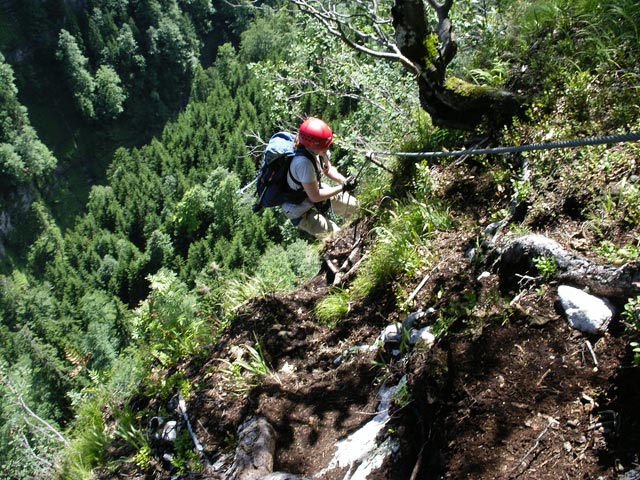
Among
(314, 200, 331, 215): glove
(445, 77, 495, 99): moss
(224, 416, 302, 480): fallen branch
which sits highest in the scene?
(445, 77, 495, 99): moss

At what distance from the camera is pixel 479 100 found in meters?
4.05

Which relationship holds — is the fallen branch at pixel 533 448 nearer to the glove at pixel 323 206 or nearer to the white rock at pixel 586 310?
the white rock at pixel 586 310

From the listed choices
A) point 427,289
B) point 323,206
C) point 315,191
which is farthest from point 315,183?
point 427,289

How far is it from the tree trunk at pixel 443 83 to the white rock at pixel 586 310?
1.95 metres

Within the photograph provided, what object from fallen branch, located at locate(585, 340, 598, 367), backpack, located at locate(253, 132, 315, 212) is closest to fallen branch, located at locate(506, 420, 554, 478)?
fallen branch, located at locate(585, 340, 598, 367)

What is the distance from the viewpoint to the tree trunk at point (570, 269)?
234cm

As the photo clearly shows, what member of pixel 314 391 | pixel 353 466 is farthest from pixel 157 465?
pixel 353 466

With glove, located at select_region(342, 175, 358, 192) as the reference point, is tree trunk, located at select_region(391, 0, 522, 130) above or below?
above

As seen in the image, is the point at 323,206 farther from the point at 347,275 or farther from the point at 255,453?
the point at 255,453

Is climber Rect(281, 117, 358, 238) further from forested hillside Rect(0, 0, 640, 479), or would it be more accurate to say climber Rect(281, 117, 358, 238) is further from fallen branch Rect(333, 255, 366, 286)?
fallen branch Rect(333, 255, 366, 286)

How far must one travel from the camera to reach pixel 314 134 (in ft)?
13.7

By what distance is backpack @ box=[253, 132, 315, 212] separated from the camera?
14.6ft

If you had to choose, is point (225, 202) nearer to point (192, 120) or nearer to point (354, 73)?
point (192, 120)

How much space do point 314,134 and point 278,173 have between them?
63cm
